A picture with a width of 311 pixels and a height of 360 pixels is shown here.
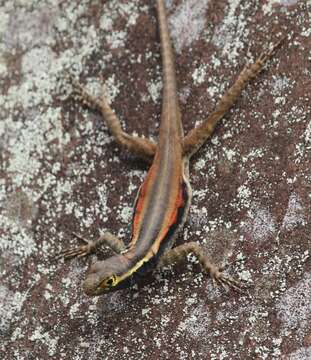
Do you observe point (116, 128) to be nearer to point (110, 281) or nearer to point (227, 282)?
point (110, 281)

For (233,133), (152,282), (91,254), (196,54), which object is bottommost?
(152,282)

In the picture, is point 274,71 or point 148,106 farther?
point 148,106

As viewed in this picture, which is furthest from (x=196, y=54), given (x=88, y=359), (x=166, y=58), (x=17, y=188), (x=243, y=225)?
(x=88, y=359)

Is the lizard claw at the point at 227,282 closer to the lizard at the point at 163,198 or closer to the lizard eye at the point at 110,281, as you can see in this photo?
the lizard at the point at 163,198

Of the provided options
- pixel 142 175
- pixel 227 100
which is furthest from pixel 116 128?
pixel 227 100

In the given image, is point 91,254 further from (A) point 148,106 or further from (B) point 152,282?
(A) point 148,106

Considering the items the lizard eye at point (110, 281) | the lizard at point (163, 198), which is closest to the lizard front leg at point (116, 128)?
the lizard at point (163, 198)
